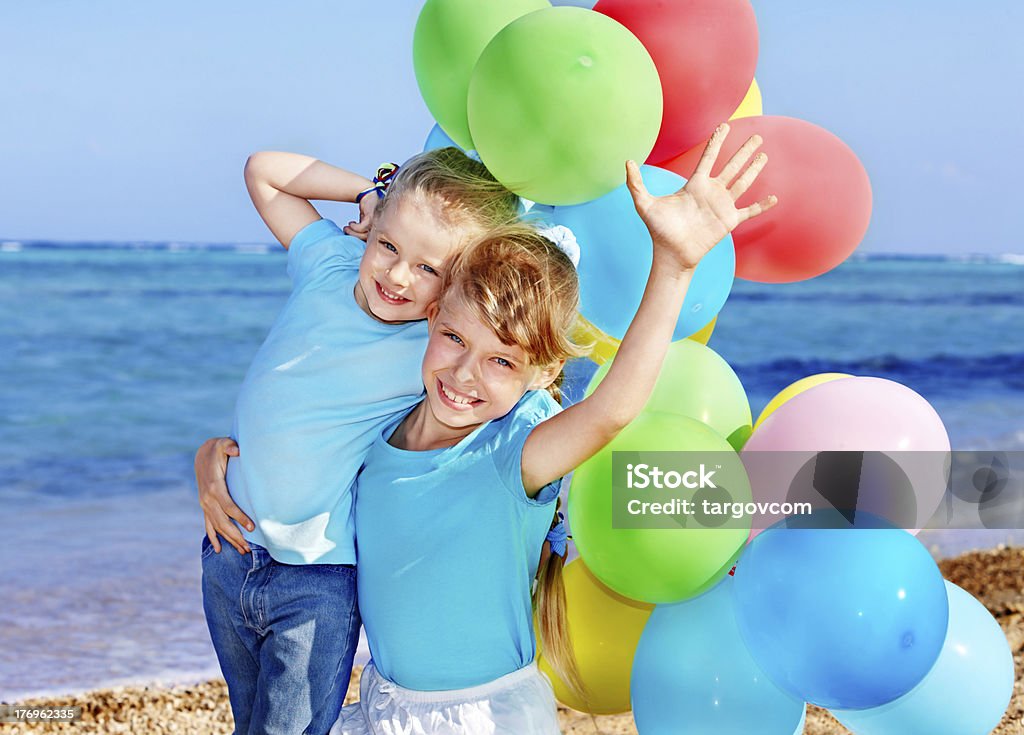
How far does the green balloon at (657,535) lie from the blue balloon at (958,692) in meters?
0.41

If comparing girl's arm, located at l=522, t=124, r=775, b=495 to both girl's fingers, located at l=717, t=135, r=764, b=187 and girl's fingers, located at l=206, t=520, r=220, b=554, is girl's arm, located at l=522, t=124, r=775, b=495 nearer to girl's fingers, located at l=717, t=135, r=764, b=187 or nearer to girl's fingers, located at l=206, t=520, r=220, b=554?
girl's fingers, located at l=717, t=135, r=764, b=187

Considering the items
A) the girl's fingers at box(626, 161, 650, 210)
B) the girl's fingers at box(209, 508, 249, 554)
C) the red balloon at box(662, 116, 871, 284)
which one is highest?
the girl's fingers at box(626, 161, 650, 210)

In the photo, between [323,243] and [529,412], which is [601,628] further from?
[323,243]

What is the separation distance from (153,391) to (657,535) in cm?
878

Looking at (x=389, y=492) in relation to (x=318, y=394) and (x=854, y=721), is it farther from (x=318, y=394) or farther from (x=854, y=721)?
(x=854, y=721)

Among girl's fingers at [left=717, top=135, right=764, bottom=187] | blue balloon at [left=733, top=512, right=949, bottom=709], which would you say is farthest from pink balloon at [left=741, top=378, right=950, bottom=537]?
girl's fingers at [left=717, top=135, right=764, bottom=187]

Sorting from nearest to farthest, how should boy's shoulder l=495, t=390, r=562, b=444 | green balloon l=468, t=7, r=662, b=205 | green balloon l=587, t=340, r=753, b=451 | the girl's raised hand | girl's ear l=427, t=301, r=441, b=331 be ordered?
the girl's raised hand < green balloon l=468, t=7, r=662, b=205 < boy's shoulder l=495, t=390, r=562, b=444 < girl's ear l=427, t=301, r=441, b=331 < green balloon l=587, t=340, r=753, b=451

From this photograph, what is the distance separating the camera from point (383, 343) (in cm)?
221

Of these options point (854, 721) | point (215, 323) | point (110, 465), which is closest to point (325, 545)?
point (854, 721)

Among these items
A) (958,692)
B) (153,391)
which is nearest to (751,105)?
(958,692)

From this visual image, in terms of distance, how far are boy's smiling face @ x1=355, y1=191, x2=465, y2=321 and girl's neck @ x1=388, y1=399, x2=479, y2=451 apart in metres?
0.20

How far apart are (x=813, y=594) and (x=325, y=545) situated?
36.1 inches

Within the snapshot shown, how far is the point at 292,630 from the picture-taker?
85.9 inches

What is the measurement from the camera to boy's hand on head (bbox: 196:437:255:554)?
88.8 inches
